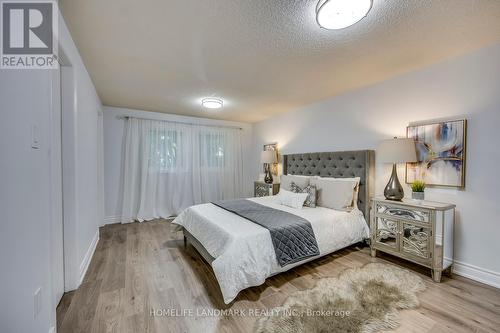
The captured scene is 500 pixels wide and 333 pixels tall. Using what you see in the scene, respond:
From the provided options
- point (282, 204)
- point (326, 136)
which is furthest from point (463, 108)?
point (282, 204)

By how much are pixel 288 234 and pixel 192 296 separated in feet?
3.50

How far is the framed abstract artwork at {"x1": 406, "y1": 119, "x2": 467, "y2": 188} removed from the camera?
2170mm

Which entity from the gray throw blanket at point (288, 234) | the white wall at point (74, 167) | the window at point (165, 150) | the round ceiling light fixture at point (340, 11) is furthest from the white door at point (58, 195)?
the window at point (165, 150)

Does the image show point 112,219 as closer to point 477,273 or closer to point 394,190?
point 394,190

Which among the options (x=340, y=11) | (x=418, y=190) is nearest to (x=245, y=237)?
(x=340, y=11)

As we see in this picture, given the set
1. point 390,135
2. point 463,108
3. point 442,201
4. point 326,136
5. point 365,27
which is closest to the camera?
point 365,27

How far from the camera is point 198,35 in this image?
180cm

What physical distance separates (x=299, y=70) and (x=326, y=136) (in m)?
1.49

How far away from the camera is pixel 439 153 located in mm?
2301

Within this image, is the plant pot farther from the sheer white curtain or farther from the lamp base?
the sheer white curtain

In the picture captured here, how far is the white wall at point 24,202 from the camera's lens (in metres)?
0.91

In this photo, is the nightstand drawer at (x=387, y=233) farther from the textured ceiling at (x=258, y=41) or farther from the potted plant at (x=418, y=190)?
the textured ceiling at (x=258, y=41)

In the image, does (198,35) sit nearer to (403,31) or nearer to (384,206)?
(403,31)

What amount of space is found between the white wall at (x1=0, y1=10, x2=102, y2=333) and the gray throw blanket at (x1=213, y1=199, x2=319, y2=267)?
165 cm
